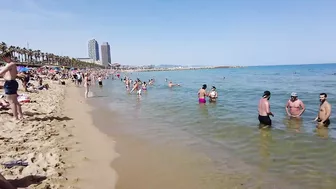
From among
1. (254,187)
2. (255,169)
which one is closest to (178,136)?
(255,169)

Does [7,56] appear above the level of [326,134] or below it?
above

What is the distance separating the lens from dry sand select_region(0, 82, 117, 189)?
461 centimetres

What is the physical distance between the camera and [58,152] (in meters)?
5.91

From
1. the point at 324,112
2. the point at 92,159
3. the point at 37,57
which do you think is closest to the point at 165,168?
the point at 92,159

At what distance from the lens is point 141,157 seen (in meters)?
6.39

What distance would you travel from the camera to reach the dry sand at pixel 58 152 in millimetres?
4613

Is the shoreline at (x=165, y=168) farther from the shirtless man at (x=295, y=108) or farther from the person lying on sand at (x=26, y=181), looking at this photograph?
the shirtless man at (x=295, y=108)

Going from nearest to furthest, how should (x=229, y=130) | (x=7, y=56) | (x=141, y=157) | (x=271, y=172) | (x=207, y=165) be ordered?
(x=271, y=172), (x=207, y=165), (x=141, y=157), (x=7, y=56), (x=229, y=130)

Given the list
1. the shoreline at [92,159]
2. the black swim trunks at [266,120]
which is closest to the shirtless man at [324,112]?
the black swim trunks at [266,120]

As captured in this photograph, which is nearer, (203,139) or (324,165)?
(324,165)

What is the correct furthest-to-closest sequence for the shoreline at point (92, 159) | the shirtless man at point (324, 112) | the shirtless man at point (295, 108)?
the shirtless man at point (295, 108) → the shirtless man at point (324, 112) → the shoreline at point (92, 159)

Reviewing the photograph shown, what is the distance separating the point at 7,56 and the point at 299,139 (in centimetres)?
835

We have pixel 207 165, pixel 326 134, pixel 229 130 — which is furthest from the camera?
pixel 229 130

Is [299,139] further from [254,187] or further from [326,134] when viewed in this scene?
[254,187]
